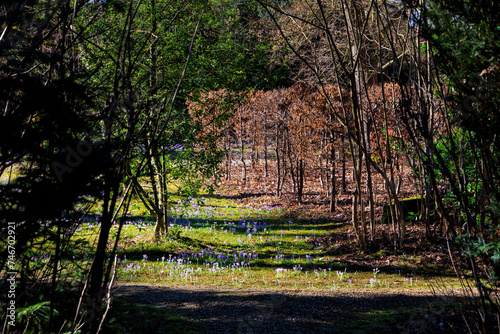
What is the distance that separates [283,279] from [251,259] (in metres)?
1.58

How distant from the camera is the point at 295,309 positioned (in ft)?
14.1

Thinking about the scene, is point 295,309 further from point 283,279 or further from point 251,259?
point 251,259

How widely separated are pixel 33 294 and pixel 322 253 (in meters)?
6.14

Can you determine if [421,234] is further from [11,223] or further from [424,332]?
[11,223]

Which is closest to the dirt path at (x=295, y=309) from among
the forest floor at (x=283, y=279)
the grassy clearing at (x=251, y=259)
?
the forest floor at (x=283, y=279)

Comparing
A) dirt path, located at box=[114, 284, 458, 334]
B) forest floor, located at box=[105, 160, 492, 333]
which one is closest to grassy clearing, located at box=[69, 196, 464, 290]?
forest floor, located at box=[105, 160, 492, 333]

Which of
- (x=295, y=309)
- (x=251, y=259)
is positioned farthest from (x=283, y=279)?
(x=295, y=309)

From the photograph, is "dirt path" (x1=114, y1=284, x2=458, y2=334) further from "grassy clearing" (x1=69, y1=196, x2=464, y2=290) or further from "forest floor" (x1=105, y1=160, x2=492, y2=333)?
"grassy clearing" (x1=69, y1=196, x2=464, y2=290)

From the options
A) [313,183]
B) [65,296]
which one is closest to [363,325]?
[65,296]

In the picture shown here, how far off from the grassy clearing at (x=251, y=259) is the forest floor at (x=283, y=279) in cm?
2

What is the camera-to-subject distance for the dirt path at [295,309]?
3672 millimetres

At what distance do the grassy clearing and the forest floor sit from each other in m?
0.02

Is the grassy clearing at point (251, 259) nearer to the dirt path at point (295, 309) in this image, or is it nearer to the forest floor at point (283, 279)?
the forest floor at point (283, 279)

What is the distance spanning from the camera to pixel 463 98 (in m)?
2.07
